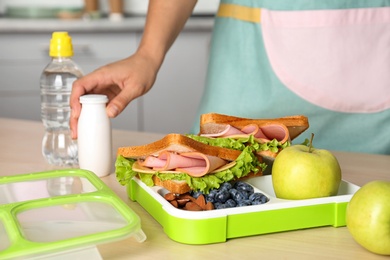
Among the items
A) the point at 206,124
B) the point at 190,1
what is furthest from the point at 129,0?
the point at 206,124

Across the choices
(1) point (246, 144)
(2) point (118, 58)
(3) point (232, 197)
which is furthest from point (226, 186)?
(2) point (118, 58)

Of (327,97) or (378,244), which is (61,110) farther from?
(378,244)

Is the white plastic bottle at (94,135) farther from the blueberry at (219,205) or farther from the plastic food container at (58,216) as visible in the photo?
the blueberry at (219,205)

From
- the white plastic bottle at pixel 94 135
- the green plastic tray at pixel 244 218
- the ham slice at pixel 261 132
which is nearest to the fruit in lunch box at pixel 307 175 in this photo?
the green plastic tray at pixel 244 218

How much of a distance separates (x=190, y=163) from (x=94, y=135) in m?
0.27

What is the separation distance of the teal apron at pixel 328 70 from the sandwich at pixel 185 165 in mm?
542

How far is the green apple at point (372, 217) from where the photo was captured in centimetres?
79

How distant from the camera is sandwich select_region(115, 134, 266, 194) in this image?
94 centimetres

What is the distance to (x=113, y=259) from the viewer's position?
0.82 m

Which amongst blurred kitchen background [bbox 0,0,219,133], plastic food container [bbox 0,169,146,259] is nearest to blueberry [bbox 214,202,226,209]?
plastic food container [bbox 0,169,146,259]

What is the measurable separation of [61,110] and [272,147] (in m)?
0.66

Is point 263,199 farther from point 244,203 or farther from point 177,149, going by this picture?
point 177,149

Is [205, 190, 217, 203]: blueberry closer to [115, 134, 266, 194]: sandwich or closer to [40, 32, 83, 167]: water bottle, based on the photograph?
[115, 134, 266, 194]: sandwich

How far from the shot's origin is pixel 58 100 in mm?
1543
